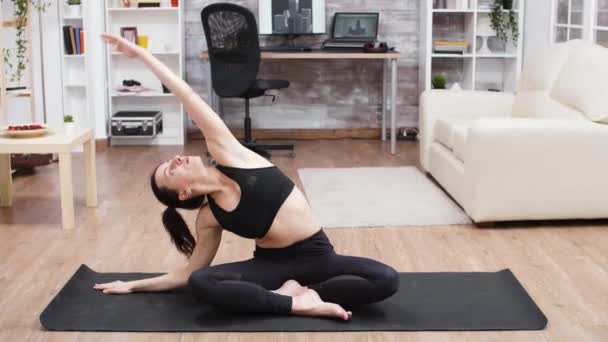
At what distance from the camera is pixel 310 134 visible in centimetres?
735

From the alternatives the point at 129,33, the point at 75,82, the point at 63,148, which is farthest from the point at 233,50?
the point at 63,148

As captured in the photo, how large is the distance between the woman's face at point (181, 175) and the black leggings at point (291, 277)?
27 centimetres

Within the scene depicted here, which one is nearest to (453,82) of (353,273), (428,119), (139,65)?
(428,119)

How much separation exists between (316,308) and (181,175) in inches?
24.3

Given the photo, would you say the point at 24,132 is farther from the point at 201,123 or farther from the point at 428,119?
the point at 428,119

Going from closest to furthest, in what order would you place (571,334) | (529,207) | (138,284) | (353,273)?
1. (571,334)
2. (353,273)
3. (138,284)
4. (529,207)

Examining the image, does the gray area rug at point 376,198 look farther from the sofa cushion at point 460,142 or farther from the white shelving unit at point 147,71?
the white shelving unit at point 147,71

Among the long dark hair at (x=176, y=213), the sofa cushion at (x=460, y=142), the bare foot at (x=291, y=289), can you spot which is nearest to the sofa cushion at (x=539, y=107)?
the sofa cushion at (x=460, y=142)

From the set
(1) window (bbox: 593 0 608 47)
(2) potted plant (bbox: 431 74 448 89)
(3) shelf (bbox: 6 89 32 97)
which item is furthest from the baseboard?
(1) window (bbox: 593 0 608 47)

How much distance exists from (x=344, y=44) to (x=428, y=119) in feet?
4.78

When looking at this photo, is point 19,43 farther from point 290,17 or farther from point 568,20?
point 568,20

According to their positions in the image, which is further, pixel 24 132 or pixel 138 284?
pixel 24 132

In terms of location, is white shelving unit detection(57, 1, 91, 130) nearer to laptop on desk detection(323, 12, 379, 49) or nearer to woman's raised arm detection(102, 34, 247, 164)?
laptop on desk detection(323, 12, 379, 49)

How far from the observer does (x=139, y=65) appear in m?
7.10
